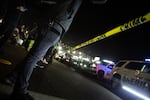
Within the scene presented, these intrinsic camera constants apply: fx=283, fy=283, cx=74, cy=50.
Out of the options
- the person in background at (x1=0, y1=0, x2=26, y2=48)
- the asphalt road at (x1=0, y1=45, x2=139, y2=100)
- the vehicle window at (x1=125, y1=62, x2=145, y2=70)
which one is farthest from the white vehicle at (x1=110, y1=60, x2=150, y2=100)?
the person in background at (x1=0, y1=0, x2=26, y2=48)

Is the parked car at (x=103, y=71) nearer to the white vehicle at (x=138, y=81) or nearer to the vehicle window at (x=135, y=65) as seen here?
the vehicle window at (x=135, y=65)

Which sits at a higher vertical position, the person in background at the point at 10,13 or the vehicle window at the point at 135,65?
the vehicle window at the point at 135,65

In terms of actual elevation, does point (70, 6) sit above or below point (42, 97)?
above

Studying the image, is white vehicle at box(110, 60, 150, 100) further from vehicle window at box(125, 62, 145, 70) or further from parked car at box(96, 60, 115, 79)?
parked car at box(96, 60, 115, 79)

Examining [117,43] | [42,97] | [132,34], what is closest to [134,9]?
[132,34]

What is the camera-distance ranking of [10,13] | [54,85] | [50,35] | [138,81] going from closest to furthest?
[50,35] < [10,13] < [54,85] < [138,81]

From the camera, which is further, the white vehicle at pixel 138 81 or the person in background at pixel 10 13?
the white vehicle at pixel 138 81

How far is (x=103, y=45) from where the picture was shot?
8219cm

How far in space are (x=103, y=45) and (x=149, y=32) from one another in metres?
28.8

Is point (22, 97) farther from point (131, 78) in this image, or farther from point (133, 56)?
point (133, 56)

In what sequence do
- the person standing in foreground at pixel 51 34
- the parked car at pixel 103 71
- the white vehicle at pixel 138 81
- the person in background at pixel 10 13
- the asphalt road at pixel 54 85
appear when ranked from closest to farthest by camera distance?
the person standing in foreground at pixel 51 34
the asphalt road at pixel 54 85
the person in background at pixel 10 13
the white vehicle at pixel 138 81
the parked car at pixel 103 71

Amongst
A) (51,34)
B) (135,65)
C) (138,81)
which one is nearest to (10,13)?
(51,34)

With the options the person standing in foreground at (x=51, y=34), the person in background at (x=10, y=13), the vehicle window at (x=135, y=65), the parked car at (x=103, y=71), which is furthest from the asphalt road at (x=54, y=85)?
the parked car at (x=103, y=71)

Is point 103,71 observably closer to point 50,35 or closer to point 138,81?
point 138,81
